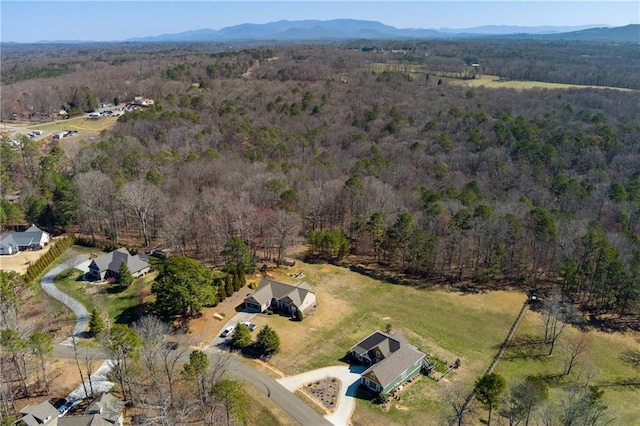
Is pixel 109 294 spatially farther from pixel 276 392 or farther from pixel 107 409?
pixel 276 392

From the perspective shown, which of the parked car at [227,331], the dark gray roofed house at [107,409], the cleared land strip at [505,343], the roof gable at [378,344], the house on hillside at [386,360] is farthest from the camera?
the parked car at [227,331]

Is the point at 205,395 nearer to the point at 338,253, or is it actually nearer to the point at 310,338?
the point at 310,338

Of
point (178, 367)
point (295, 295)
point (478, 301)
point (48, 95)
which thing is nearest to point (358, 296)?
point (295, 295)

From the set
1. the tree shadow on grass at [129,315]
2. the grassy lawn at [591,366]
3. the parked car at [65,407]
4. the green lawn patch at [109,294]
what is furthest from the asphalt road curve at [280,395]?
the grassy lawn at [591,366]

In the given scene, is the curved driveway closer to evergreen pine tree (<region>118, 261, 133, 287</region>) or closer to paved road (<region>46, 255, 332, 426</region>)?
paved road (<region>46, 255, 332, 426</region>)

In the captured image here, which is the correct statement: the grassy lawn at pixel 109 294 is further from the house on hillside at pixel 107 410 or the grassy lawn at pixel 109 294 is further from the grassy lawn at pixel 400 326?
the grassy lawn at pixel 400 326

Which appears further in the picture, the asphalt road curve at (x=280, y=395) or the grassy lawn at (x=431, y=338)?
the grassy lawn at (x=431, y=338)

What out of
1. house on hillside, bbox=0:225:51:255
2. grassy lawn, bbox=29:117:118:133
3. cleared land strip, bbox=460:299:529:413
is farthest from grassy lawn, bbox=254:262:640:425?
grassy lawn, bbox=29:117:118:133

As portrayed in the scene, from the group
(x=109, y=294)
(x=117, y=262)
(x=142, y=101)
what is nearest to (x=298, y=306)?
(x=109, y=294)
